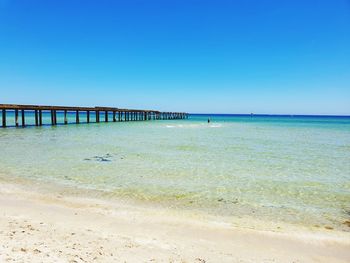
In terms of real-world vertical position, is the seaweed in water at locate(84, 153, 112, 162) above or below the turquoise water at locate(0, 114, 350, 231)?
above

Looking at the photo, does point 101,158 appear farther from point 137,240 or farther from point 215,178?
point 137,240

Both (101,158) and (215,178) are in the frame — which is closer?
(215,178)

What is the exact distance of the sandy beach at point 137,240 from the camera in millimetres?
3926

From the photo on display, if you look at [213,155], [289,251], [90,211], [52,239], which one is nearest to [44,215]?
[90,211]

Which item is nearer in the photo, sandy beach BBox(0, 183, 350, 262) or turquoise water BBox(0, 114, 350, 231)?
sandy beach BBox(0, 183, 350, 262)

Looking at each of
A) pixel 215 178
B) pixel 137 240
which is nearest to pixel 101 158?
pixel 215 178

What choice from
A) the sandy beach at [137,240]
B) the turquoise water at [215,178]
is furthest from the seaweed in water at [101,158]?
the sandy beach at [137,240]

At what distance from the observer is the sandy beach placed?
3.93m

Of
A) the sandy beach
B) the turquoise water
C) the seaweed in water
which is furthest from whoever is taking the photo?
the seaweed in water

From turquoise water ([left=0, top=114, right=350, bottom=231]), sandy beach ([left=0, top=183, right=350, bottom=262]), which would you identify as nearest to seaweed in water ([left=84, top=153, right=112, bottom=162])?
turquoise water ([left=0, top=114, right=350, bottom=231])

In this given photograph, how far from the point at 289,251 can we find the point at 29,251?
3429mm

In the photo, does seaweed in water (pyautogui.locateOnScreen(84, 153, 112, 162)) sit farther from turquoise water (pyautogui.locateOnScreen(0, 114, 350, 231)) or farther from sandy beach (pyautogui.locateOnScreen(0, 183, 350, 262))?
sandy beach (pyautogui.locateOnScreen(0, 183, 350, 262))

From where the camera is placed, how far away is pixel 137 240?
451 cm

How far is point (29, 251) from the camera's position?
383cm
